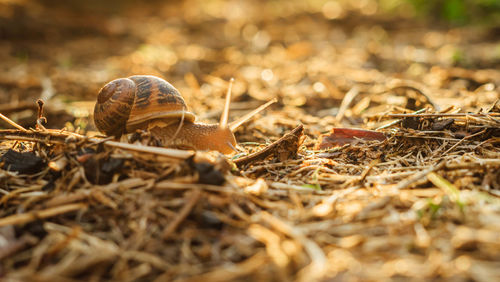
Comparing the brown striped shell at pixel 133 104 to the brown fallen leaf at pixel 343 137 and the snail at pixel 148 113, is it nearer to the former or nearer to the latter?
the snail at pixel 148 113

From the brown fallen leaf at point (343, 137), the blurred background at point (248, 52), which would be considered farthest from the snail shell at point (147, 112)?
the blurred background at point (248, 52)

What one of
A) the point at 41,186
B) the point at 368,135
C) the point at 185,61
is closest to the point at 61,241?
the point at 41,186

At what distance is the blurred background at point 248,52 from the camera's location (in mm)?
4480

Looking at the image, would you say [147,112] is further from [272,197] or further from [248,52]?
[248,52]

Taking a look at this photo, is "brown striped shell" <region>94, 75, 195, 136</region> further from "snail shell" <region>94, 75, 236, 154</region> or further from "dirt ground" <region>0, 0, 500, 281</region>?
"dirt ground" <region>0, 0, 500, 281</region>

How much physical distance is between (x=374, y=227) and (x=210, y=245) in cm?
66

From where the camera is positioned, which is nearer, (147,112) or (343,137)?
(147,112)

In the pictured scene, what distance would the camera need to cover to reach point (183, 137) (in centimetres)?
264

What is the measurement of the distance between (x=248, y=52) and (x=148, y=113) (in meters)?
4.54

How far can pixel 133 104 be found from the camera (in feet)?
8.51

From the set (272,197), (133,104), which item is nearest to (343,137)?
(272,197)

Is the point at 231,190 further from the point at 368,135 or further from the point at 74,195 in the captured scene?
the point at 368,135

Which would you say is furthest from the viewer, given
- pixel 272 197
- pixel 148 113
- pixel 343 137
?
pixel 343 137

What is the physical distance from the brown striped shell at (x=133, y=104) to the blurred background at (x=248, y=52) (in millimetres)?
1043
